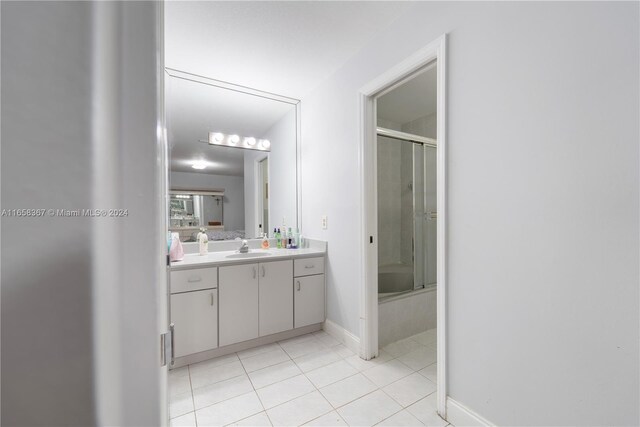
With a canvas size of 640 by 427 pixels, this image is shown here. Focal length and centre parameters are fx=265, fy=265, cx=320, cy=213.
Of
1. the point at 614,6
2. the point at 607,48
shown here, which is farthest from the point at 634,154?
the point at 614,6

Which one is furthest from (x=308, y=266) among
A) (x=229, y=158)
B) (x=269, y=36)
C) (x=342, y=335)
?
(x=269, y=36)

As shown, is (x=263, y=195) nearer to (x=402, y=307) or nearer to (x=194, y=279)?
(x=194, y=279)

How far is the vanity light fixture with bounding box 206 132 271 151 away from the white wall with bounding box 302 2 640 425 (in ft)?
5.81

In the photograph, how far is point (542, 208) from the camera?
106cm

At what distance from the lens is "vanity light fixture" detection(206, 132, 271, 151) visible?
2559 mm

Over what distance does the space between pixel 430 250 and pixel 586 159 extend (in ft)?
6.73

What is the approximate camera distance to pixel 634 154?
2.79ft

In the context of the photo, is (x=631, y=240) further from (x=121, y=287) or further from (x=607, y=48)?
(x=121, y=287)

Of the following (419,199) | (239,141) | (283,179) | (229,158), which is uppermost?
(239,141)

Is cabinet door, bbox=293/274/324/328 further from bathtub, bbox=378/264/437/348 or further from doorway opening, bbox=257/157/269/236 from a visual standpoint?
doorway opening, bbox=257/157/269/236

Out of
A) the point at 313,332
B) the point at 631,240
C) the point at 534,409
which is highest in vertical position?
the point at 631,240

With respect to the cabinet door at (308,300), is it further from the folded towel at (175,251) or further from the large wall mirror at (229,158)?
the folded towel at (175,251)

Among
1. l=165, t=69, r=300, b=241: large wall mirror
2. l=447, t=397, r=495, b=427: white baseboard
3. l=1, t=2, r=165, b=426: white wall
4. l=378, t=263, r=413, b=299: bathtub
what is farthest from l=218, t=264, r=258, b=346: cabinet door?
l=1, t=2, r=165, b=426: white wall

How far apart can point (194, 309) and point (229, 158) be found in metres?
1.45
